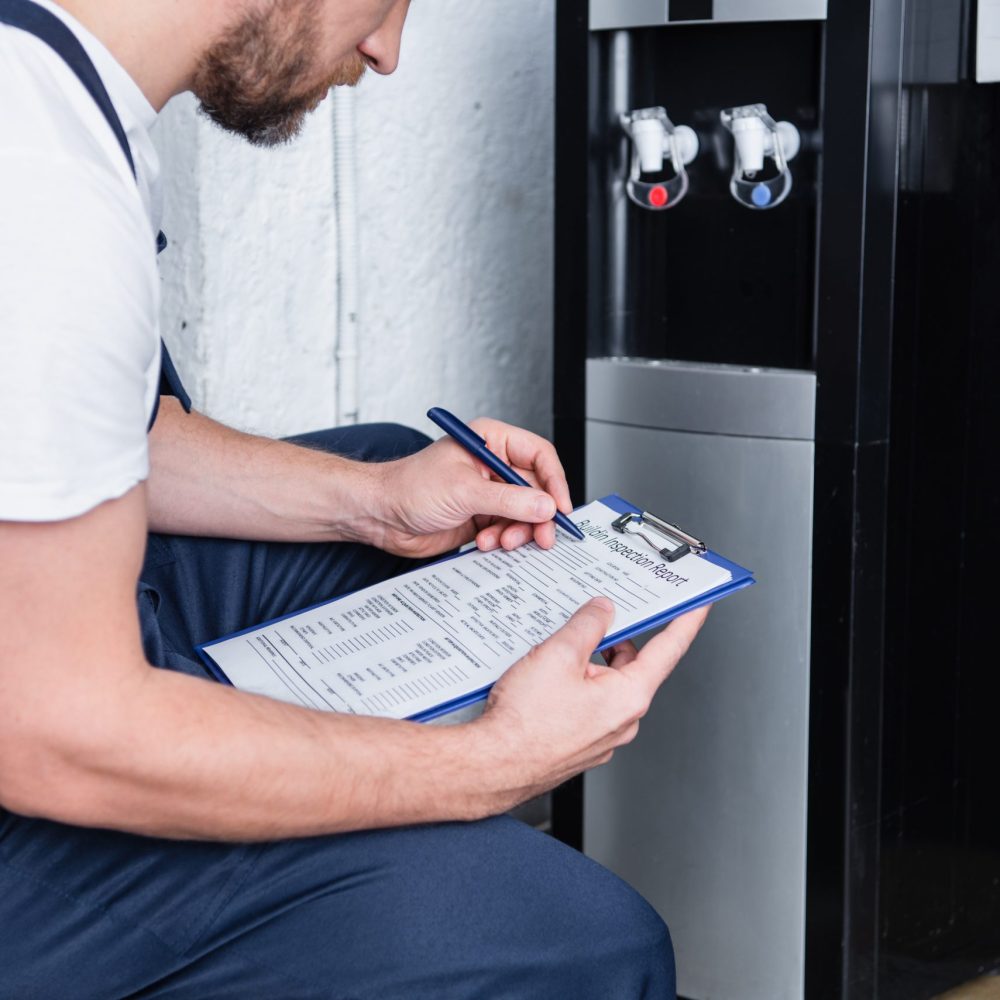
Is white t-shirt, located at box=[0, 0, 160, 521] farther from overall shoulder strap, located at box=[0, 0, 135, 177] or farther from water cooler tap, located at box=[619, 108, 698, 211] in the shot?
water cooler tap, located at box=[619, 108, 698, 211]

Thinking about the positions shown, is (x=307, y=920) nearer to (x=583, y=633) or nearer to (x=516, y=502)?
(x=583, y=633)

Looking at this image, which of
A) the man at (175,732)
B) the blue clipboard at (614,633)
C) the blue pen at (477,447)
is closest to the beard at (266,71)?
the man at (175,732)

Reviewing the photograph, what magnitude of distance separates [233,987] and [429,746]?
193 millimetres

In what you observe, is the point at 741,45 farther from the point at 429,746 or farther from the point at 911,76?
the point at 429,746

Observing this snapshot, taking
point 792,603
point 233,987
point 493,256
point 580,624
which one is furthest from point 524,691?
point 493,256

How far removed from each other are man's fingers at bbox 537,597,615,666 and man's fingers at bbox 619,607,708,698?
0.11ft

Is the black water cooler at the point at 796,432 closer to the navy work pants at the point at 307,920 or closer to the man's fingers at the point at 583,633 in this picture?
the man's fingers at the point at 583,633

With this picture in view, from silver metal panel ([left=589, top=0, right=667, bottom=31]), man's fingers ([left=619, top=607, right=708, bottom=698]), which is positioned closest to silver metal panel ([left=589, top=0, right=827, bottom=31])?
silver metal panel ([left=589, top=0, right=667, bottom=31])

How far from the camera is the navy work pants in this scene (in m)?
0.86

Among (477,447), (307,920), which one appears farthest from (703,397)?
(307,920)

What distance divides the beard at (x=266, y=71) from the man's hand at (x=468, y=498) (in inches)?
13.1

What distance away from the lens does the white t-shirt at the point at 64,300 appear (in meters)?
0.72

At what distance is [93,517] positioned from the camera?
75cm

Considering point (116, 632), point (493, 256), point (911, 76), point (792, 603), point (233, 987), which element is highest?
point (911, 76)
